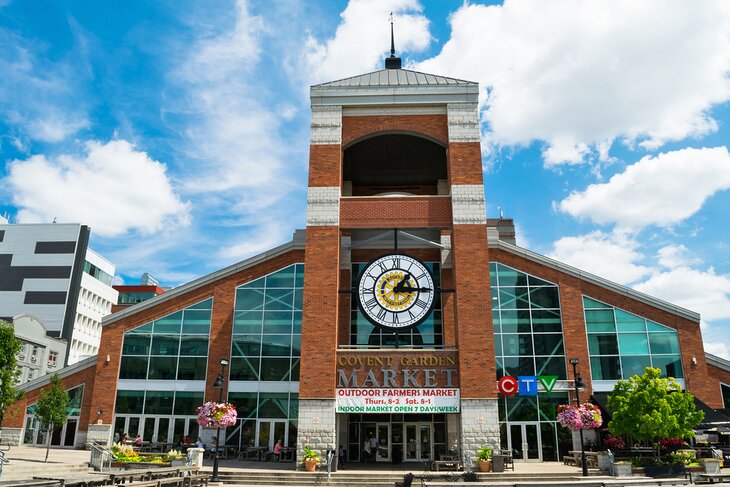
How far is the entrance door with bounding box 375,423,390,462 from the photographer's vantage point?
31.2 meters

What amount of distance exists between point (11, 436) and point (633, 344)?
1491 inches

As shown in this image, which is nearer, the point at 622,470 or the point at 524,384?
the point at 622,470

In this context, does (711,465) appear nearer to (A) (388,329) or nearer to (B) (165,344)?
(A) (388,329)

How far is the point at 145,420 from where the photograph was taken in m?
33.6

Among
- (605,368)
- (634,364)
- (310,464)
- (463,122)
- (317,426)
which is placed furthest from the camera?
(605,368)

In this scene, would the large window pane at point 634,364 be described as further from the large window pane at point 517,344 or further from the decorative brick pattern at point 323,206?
the decorative brick pattern at point 323,206

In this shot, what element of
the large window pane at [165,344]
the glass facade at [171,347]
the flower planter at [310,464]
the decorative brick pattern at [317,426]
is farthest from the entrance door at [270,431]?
the flower planter at [310,464]

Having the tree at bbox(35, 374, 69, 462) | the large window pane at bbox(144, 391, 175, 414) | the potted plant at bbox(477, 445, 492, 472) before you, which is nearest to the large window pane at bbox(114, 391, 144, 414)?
the large window pane at bbox(144, 391, 175, 414)

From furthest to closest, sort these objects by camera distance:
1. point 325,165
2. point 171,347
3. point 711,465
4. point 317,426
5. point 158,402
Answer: point 171,347
point 158,402
point 325,165
point 317,426
point 711,465

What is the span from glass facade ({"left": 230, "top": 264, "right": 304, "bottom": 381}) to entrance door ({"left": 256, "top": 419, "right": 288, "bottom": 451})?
2427mm

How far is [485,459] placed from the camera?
25172 mm

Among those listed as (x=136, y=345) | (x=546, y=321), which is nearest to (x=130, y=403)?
(x=136, y=345)

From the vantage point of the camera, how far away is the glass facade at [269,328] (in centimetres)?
3359

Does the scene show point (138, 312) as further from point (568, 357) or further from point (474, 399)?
point (568, 357)
